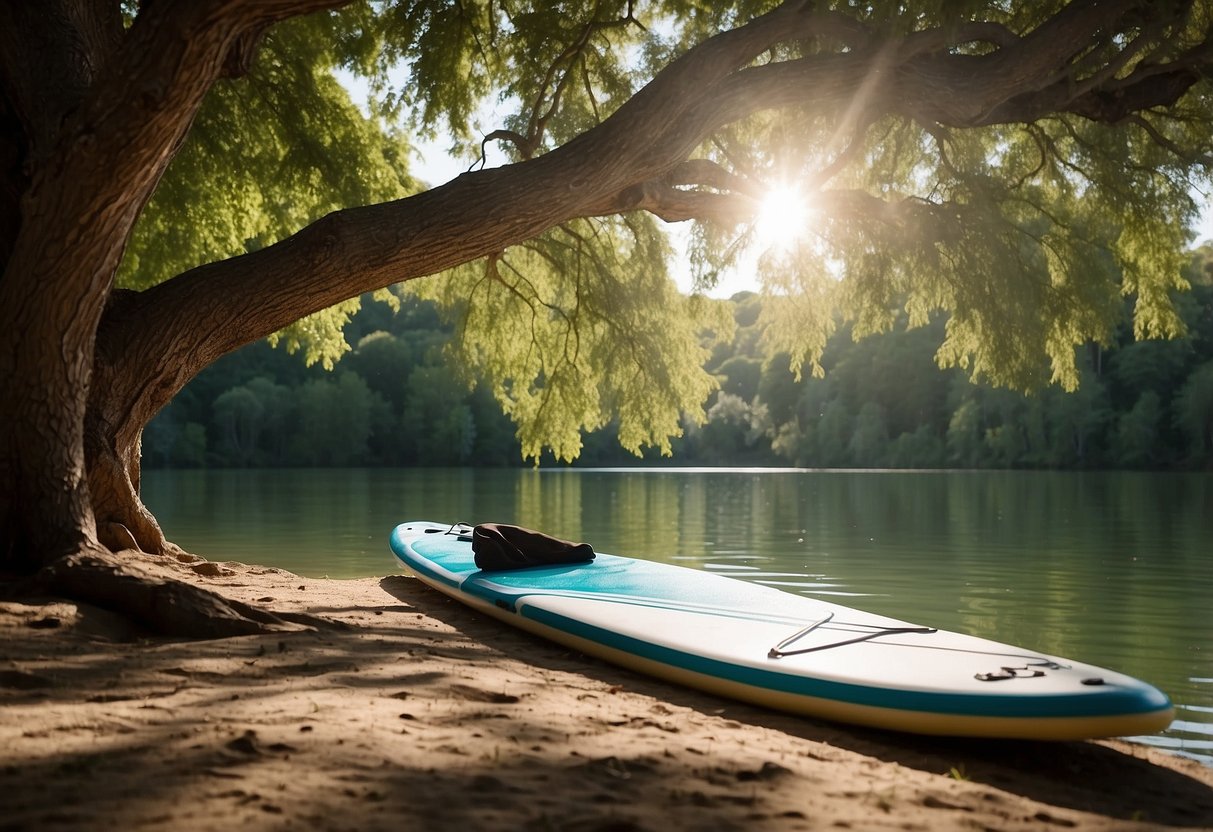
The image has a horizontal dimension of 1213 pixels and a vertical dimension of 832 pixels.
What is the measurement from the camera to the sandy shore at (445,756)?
2.06 m

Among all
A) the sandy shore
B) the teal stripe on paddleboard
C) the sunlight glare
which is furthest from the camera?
the sunlight glare

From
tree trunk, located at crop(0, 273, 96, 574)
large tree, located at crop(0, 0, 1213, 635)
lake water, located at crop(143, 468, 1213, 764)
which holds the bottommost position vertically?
lake water, located at crop(143, 468, 1213, 764)

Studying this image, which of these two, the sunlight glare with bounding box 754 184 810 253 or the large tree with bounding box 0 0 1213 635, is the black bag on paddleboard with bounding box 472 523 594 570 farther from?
the sunlight glare with bounding box 754 184 810 253

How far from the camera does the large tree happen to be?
4398mm

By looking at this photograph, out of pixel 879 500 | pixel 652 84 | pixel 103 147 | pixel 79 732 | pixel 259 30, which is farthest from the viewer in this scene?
pixel 879 500

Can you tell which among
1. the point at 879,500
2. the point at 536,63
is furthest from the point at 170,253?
the point at 879,500

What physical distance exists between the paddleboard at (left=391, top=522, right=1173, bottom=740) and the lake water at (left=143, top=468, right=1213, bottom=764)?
0.94m

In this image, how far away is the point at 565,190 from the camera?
5.73m

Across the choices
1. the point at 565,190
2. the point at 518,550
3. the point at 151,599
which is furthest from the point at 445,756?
the point at 565,190

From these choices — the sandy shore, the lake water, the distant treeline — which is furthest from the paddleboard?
the distant treeline

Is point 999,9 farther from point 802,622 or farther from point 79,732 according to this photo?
point 79,732

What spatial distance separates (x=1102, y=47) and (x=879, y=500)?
13953 millimetres

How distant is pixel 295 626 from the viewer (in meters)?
4.16

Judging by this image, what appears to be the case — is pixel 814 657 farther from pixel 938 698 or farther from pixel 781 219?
pixel 781 219
